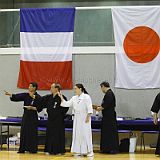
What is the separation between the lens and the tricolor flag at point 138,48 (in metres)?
11.6

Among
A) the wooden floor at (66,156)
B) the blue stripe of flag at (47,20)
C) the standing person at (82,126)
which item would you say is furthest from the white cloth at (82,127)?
the blue stripe of flag at (47,20)

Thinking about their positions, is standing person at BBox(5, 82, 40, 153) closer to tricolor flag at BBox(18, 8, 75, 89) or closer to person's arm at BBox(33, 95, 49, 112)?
person's arm at BBox(33, 95, 49, 112)

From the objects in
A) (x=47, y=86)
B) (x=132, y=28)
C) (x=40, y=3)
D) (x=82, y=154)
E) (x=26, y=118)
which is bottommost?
(x=82, y=154)

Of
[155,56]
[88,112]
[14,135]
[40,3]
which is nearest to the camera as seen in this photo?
[88,112]

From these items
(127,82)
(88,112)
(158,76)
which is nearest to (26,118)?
(88,112)

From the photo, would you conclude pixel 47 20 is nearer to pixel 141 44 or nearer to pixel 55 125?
pixel 141 44

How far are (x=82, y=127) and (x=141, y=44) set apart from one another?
321 cm

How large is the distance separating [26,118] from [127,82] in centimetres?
306

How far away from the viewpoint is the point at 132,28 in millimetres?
11766

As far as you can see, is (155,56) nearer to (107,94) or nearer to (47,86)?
(107,94)

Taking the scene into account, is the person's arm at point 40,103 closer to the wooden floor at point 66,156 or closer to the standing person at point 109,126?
the wooden floor at point 66,156

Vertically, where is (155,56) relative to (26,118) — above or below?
above

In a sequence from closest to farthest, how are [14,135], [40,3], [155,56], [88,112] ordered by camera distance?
[88,112] → [155,56] → [14,135] → [40,3]

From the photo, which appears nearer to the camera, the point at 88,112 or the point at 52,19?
the point at 88,112
